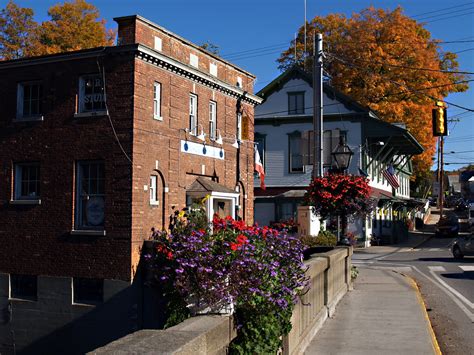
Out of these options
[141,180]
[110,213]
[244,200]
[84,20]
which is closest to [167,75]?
[141,180]

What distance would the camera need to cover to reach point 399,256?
3092 centimetres

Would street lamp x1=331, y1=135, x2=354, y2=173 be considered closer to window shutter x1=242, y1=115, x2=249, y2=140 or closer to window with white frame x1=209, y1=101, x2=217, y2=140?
window with white frame x1=209, y1=101, x2=217, y2=140

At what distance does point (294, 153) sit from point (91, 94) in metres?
20.4

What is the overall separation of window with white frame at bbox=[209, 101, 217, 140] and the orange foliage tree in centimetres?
2334

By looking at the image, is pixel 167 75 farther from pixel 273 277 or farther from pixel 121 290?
pixel 273 277

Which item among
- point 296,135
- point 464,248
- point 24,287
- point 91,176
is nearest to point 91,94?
point 91,176

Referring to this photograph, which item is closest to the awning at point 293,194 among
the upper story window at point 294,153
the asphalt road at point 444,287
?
the upper story window at point 294,153

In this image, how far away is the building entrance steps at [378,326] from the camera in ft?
30.4

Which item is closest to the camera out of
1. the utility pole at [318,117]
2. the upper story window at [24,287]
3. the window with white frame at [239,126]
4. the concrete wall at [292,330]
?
the concrete wall at [292,330]

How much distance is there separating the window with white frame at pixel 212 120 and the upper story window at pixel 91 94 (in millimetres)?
4942

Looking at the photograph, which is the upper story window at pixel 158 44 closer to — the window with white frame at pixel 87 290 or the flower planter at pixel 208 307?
the window with white frame at pixel 87 290

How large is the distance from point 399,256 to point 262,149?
11.3 metres

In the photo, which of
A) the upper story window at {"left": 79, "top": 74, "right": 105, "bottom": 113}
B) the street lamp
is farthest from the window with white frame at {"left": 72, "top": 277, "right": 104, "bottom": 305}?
the street lamp

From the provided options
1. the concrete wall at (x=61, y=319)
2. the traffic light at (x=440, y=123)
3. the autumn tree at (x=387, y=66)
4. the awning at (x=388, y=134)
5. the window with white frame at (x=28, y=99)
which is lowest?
the concrete wall at (x=61, y=319)
